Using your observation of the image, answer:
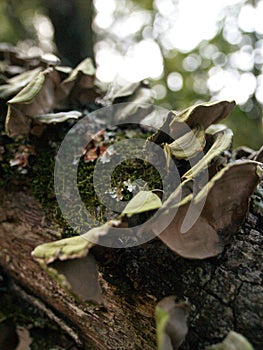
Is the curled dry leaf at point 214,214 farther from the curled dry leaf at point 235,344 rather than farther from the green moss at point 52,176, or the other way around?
the green moss at point 52,176

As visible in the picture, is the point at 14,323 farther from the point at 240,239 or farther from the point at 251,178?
the point at 251,178

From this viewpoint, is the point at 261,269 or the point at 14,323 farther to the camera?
the point at 14,323

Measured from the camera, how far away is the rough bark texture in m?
0.77

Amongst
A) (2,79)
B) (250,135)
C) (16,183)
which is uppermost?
(2,79)

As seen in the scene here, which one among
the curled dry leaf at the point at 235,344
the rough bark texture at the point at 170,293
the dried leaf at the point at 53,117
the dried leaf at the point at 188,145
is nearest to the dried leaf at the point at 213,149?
the dried leaf at the point at 188,145

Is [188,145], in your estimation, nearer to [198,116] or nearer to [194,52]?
[198,116]

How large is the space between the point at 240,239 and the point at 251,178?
218 mm

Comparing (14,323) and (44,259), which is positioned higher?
(44,259)

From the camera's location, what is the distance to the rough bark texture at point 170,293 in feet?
2.52

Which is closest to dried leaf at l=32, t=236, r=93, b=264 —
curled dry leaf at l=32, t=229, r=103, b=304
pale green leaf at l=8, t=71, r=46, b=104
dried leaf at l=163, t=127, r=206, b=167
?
curled dry leaf at l=32, t=229, r=103, b=304

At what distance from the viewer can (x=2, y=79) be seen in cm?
142

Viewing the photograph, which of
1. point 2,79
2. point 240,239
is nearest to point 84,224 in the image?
point 240,239

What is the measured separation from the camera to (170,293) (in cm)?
83

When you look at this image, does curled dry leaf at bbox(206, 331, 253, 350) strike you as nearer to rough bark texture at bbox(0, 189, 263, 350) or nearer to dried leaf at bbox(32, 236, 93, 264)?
rough bark texture at bbox(0, 189, 263, 350)
